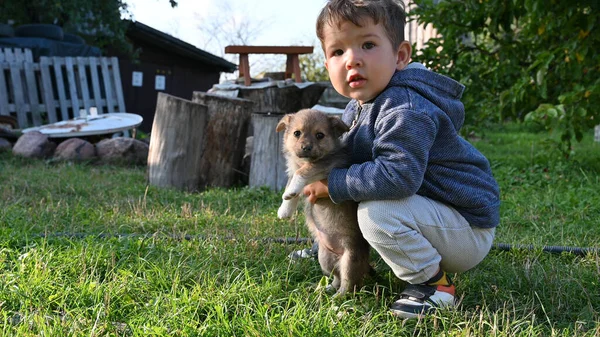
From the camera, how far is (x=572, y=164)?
8172 mm

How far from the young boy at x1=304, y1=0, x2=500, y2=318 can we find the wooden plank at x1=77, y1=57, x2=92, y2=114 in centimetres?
1306

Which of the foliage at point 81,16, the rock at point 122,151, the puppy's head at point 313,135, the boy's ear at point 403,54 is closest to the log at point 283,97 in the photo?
the rock at point 122,151

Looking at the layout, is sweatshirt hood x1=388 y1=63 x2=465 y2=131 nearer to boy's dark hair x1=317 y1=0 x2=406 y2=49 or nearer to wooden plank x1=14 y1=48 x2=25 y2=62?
boy's dark hair x1=317 y1=0 x2=406 y2=49

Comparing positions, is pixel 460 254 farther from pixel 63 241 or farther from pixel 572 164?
pixel 572 164

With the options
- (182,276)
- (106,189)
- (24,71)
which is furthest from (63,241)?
(24,71)

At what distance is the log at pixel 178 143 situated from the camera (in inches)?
281

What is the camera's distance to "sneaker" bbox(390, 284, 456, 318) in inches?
115

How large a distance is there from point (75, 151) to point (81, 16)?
6858mm

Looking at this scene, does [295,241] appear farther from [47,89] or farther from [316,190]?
[47,89]

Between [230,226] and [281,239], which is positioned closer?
[281,239]

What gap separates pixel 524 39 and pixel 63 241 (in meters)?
7.20

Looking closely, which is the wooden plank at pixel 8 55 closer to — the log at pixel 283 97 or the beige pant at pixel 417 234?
the log at pixel 283 97

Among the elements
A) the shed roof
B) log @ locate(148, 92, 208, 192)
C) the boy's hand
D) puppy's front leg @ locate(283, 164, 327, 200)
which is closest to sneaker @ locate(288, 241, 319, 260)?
the boy's hand

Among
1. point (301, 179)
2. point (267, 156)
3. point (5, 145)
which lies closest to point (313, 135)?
point (301, 179)
